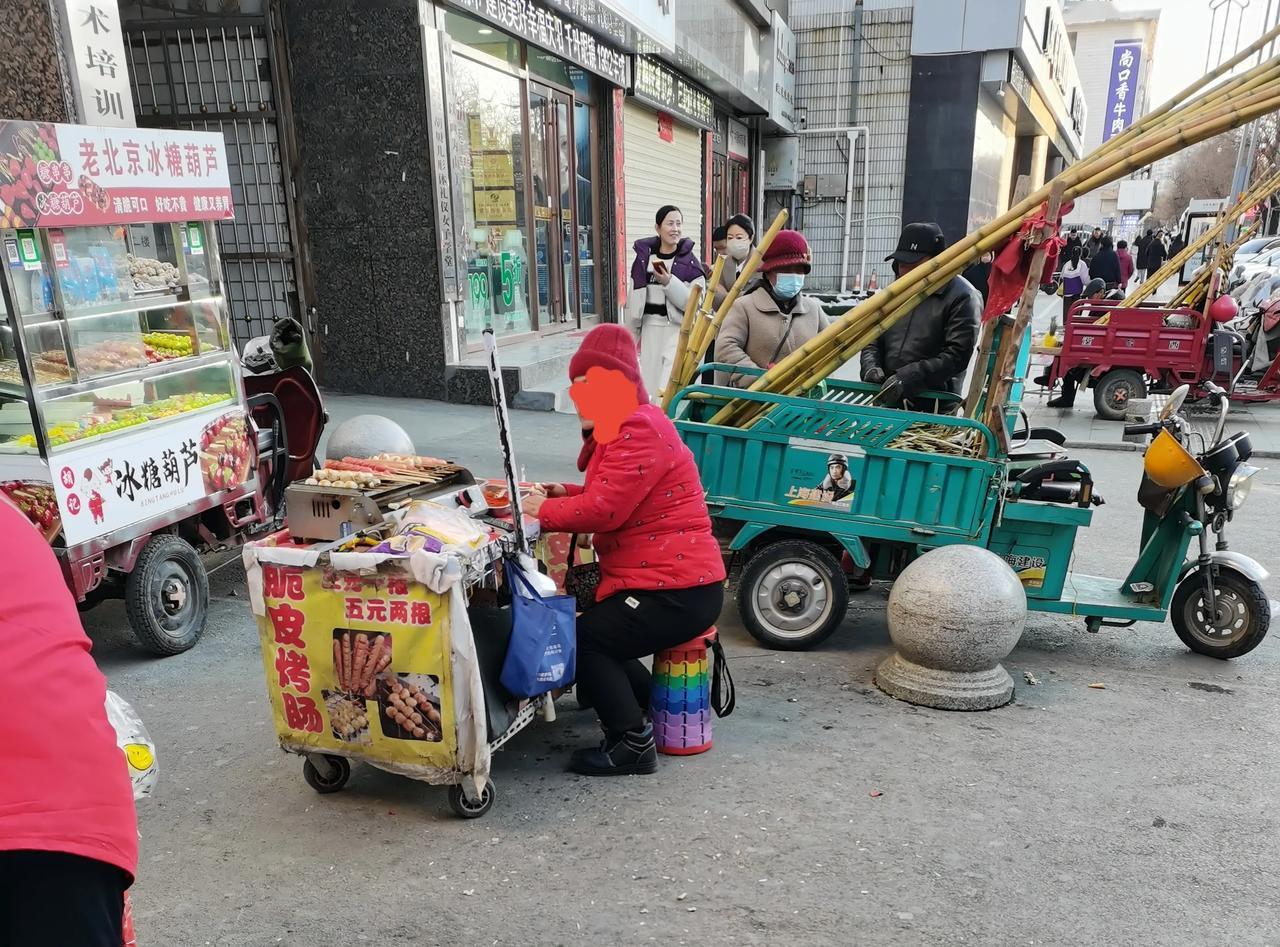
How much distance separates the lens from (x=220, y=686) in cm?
436

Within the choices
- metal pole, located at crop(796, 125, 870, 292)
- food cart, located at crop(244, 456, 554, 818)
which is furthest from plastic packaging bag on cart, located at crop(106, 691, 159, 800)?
metal pole, located at crop(796, 125, 870, 292)

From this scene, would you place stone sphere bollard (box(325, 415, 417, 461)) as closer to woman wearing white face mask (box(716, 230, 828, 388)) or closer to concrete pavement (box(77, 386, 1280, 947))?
concrete pavement (box(77, 386, 1280, 947))

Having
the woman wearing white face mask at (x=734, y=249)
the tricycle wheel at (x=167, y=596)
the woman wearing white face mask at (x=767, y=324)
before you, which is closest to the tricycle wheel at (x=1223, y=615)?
the woman wearing white face mask at (x=767, y=324)

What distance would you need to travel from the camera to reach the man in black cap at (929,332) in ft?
16.8

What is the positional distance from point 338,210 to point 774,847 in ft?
27.5

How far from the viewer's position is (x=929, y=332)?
5.30 m

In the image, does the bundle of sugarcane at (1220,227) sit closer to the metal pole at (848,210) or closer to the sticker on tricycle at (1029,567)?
the sticker on tricycle at (1029,567)

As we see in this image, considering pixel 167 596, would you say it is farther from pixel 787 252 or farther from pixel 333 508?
pixel 787 252

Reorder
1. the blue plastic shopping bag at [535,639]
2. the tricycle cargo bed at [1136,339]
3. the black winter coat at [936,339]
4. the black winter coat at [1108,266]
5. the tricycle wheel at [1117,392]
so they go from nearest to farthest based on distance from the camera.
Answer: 1. the blue plastic shopping bag at [535,639]
2. the black winter coat at [936,339]
3. the tricycle cargo bed at [1136,339]
4. the tricycle wheel at [1117,392]
5. the black winter coat at [1108,266]

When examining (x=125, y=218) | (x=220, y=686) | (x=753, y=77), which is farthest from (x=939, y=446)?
(x=753, y=77)

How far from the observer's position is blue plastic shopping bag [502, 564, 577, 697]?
3.13 m

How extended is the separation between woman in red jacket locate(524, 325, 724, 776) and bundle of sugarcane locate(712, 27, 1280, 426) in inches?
56.0

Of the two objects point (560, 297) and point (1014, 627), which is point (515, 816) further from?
point (560, 297)

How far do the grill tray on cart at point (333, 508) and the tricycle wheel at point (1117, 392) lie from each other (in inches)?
375
